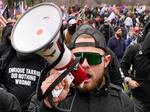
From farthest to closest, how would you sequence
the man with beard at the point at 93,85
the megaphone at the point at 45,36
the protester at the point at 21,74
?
the protester at the point at 21,74 < the man with beard at the point at 93,85 < the megaphone at the point at 45,36

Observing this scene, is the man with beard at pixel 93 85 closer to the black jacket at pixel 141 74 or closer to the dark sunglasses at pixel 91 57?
the dark sunglasses at pixel 91 57

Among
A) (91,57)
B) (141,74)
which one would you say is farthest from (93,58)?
(141,74)

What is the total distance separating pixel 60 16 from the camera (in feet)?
8.12

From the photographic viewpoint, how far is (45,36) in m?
2.42

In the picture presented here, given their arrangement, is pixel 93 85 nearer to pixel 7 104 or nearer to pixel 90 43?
pixel 90 43

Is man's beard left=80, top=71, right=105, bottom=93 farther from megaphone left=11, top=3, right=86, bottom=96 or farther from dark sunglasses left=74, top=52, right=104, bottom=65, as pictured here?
megaphone left=11, top=3, right=86, bottom=96

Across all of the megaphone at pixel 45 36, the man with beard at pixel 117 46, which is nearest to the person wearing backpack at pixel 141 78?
the megaphone at pixel 45 36

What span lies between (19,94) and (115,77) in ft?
3.75

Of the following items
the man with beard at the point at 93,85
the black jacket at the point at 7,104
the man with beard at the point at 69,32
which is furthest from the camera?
the man with beard at the point at 69,32

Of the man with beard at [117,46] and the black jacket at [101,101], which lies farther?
the man with beard at [117,46]

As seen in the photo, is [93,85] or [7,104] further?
[7,104]

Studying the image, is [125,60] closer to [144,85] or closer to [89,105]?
[144,85]

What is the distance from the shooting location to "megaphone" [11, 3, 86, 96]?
93.9 inches

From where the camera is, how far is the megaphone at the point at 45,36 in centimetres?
238
